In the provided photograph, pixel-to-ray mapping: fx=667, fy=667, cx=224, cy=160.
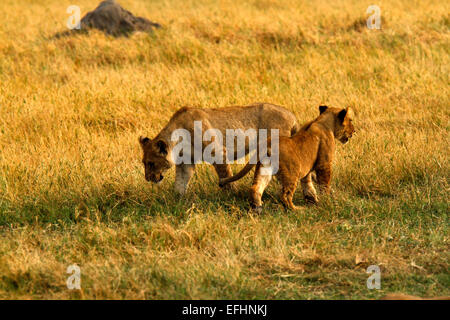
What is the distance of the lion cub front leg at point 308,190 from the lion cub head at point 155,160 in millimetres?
1402

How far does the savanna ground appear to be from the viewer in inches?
202

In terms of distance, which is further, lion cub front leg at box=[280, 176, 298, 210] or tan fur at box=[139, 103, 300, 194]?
tan fur at box=[139, 103, 300, 194]

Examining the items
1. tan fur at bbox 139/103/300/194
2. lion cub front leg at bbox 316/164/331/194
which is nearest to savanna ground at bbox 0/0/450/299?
lion cub front leg at bbox 316/164/331/194

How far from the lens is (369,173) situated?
7152 millimetres

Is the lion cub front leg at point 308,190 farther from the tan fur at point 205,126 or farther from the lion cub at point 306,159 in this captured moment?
the tan fur at point 205,126

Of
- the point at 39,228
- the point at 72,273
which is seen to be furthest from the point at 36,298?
the point at 39,228

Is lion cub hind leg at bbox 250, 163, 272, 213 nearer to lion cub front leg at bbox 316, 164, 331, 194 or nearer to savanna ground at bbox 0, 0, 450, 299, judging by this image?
savanna ground at bbox 0, 0, 450, 299

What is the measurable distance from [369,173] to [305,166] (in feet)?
3.31

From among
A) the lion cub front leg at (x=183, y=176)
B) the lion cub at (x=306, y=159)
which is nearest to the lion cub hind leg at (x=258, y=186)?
the lion cub at (x=306, y=159)

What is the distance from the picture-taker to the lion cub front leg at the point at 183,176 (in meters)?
6.99

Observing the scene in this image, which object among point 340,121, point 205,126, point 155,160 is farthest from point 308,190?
point 155,160

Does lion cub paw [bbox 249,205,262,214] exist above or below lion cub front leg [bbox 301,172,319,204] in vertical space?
below
